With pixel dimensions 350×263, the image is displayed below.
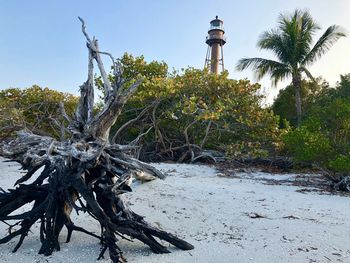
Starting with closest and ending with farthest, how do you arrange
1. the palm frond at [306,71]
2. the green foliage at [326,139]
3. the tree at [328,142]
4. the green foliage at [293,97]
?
the tree at [328,142] < the green foliage at [326,139] < the palm frond at [306,71] < the green foliage at [293,97]

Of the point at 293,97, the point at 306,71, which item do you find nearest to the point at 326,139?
the point at 306,71

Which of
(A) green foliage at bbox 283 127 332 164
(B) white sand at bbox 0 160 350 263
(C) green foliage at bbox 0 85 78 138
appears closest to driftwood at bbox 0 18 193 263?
(B) white sand at bbox 0 160 350 263

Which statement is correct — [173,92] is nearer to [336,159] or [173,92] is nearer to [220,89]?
[220,89]

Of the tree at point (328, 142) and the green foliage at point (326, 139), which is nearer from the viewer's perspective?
the tree at point (328, 142)

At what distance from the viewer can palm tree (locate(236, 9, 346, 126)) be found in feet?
56.9

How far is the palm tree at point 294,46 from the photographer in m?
17.3

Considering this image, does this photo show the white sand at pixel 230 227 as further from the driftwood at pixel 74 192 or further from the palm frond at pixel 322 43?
the palm frond at pixel 322 43

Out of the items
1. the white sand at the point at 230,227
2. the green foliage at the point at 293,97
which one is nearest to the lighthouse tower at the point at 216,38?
the green foliage at the point at 293,97

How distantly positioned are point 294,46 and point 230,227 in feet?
49.3

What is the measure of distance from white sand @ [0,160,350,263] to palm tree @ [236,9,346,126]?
11.9m

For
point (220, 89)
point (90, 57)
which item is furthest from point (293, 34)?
point (90, 57)

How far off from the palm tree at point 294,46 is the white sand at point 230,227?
39.1 feet

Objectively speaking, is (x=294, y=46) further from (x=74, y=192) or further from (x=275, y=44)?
(x=74, y=192)

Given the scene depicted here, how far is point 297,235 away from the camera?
13.0ft
